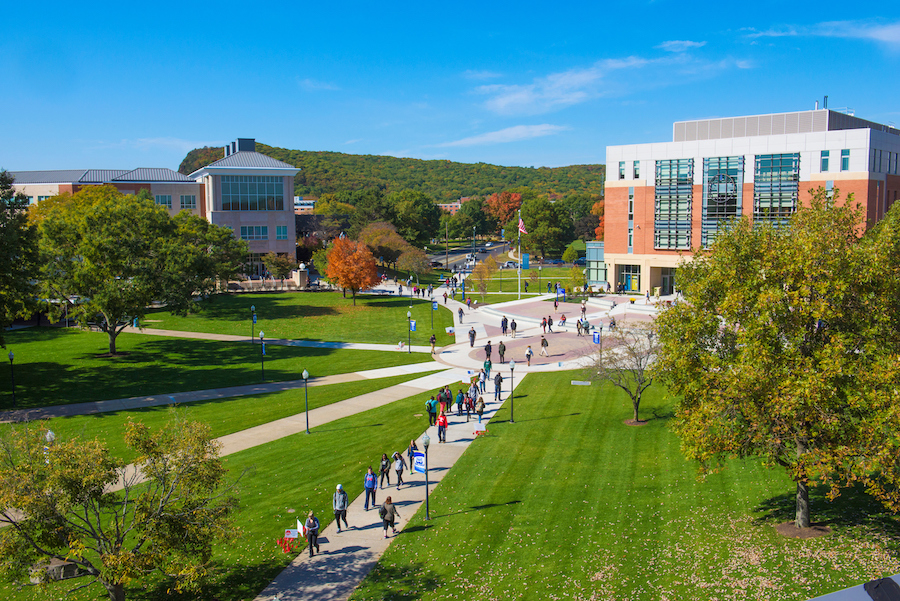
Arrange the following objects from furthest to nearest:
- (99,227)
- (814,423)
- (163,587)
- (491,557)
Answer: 1. (99,227)
2. (491,557)
3. (163,587)
4. (814,423)

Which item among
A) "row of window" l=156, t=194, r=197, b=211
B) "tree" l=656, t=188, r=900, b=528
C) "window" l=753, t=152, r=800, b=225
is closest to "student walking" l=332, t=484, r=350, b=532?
"tree" l=656, t=188, r=900, b=528

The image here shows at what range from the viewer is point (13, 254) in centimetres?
2994

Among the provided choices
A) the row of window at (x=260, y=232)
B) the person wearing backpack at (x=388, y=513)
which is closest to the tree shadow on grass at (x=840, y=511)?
the person wearing backpack at (x=388, y=513)

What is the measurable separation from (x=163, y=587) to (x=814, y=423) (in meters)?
15.3

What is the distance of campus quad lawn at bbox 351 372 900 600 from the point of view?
14.4 metres

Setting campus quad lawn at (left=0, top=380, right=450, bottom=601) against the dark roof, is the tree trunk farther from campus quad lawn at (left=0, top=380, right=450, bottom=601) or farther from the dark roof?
the dark roof

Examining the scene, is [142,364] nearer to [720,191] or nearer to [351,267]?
[351,267]

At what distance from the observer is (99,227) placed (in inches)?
1796

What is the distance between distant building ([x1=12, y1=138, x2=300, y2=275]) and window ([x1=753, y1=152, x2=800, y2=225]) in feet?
191

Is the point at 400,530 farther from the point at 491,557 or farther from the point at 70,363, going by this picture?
the point at 70,363

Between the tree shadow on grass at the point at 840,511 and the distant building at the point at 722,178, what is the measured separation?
42.8m

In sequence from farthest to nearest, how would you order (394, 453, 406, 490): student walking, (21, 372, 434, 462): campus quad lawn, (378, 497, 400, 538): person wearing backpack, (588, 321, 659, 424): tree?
(588, 321, 659, 424): tree, (21, 372, 434, 462): campus quad lawn, (394, 453, 406, 490): student walking, (378, 497, 400, 538): person wearing backpack

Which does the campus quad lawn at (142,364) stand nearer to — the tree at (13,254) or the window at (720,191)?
the tree at (13,254)

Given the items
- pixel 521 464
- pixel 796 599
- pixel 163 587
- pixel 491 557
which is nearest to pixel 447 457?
pixel 521 464
